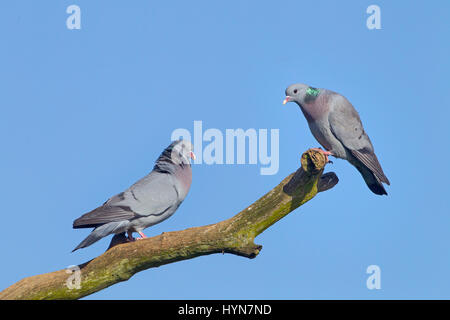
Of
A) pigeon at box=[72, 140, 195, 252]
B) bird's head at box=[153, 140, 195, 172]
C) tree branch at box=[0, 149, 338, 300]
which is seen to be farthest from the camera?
bird's head at box=[153, 140, 195, 172]

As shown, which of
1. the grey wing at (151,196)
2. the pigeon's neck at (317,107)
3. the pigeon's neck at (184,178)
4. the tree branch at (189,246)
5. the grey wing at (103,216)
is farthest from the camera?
the pigeon's neck at (317,107)

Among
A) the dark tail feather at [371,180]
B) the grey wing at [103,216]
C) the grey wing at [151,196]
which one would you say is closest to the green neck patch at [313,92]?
the dark tail feather at [371,180]

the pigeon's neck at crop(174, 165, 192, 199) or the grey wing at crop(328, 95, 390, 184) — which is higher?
the grey wing at crop(328, 95, 390, 184)

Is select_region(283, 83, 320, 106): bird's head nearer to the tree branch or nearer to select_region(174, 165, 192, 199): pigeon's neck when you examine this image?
select_region(174, 165, 192, 199): pigeon's neck

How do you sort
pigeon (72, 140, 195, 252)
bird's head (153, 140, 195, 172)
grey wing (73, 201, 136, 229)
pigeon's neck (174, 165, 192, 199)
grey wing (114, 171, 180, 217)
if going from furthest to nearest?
bird's head (153, 140, 195, 172) → pigeon's neck (174, 165, 192, 199) → grey wing (114, 171, 180, 217) → pigeon (72, 140, 195, 252) → grey wing (73, 201, 136, 229)

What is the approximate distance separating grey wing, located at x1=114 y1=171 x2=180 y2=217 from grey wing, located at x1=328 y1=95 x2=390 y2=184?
2.60 m

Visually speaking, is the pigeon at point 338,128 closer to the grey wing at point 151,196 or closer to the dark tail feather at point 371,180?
the dark tail feather at point 371,180

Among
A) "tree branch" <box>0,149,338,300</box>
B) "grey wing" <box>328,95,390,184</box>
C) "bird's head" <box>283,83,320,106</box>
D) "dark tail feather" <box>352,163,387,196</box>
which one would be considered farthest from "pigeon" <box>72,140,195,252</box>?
"dark tail feather" <box>352,163,387,196</box>

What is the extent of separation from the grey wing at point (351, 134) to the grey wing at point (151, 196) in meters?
2.60

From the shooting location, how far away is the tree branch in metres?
7.24

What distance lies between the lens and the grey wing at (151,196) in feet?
27.8

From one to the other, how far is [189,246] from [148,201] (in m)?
1.40

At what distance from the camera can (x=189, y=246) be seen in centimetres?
732
